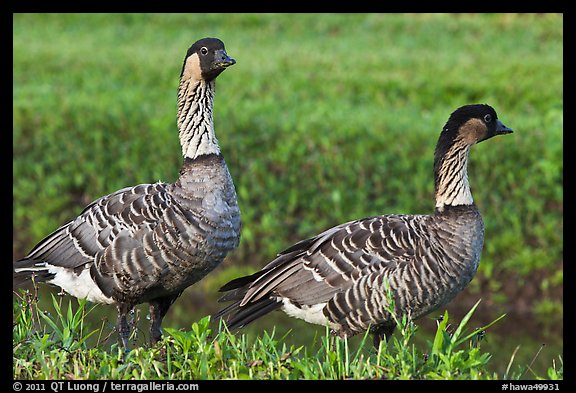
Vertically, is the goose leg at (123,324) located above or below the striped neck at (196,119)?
below

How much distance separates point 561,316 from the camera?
33.0 feet

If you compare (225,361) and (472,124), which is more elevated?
(472,124)

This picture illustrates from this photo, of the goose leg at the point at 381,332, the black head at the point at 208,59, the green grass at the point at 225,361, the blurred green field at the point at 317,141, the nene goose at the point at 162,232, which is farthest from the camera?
the blurred green field at the point at 317,141

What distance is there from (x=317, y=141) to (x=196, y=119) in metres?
6.20

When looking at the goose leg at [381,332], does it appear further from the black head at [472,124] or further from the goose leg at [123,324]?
the goose leg at [123,324]

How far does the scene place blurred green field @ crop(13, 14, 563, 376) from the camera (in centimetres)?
1073

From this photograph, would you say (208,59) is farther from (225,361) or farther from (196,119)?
(225,361)

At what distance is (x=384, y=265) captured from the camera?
6.13 m

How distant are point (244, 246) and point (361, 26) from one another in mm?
10794

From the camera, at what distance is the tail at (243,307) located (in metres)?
6.30

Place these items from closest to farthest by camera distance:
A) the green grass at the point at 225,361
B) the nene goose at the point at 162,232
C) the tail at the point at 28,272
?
the green grass at the point at 225,361 < the nene goose at the point at 162,232 < the tail at the point at 28,272

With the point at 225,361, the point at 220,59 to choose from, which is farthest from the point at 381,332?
the point at 220,59

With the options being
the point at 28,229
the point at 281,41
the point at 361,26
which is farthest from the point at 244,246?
the point at 361,26

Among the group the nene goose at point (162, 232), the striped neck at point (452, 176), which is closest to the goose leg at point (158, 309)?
the nene goose at point (162, 232)
